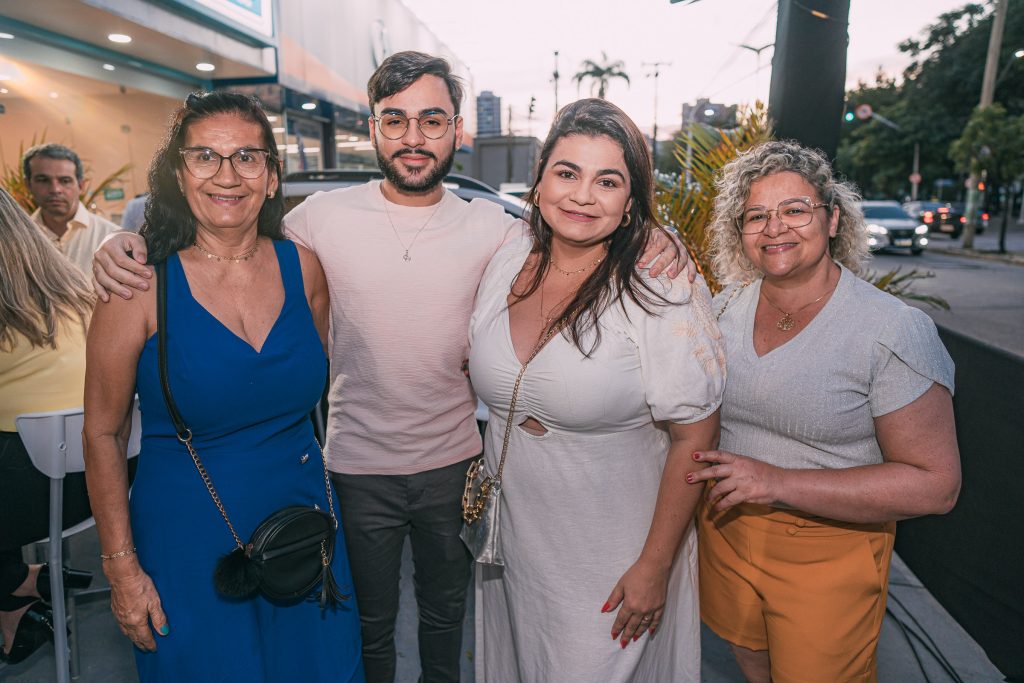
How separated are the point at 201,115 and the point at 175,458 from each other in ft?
3.03

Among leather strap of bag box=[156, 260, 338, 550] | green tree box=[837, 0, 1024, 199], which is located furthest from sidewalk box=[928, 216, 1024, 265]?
leather strap of bag box=[156, 260, 338, 550]

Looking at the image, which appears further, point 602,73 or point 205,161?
point 602,73

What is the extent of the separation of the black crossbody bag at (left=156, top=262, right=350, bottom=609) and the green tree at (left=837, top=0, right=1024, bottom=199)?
36.6 metres

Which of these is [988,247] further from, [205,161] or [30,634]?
[30,634]

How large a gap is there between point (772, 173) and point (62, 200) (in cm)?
499

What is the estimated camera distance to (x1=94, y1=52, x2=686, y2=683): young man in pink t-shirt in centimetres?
211

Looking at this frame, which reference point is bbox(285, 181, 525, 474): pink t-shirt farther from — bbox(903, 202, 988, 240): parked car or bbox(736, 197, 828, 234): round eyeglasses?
bbox(903, 202, 988, 240): parked car

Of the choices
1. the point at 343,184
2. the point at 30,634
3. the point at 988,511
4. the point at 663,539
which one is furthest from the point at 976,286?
the point at 30,634

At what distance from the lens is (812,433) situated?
70.5 inches

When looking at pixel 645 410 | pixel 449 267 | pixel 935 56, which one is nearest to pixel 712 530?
pixel 645 410

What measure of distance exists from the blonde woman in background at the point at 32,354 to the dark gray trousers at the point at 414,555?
3.94 ft

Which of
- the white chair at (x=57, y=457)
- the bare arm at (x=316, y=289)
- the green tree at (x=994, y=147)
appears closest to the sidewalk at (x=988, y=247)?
the green tree at (x=994, y=147)

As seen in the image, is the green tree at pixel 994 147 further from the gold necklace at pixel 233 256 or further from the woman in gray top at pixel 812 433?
the gold necklace at pixel 233 256

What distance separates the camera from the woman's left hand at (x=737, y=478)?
167cm
